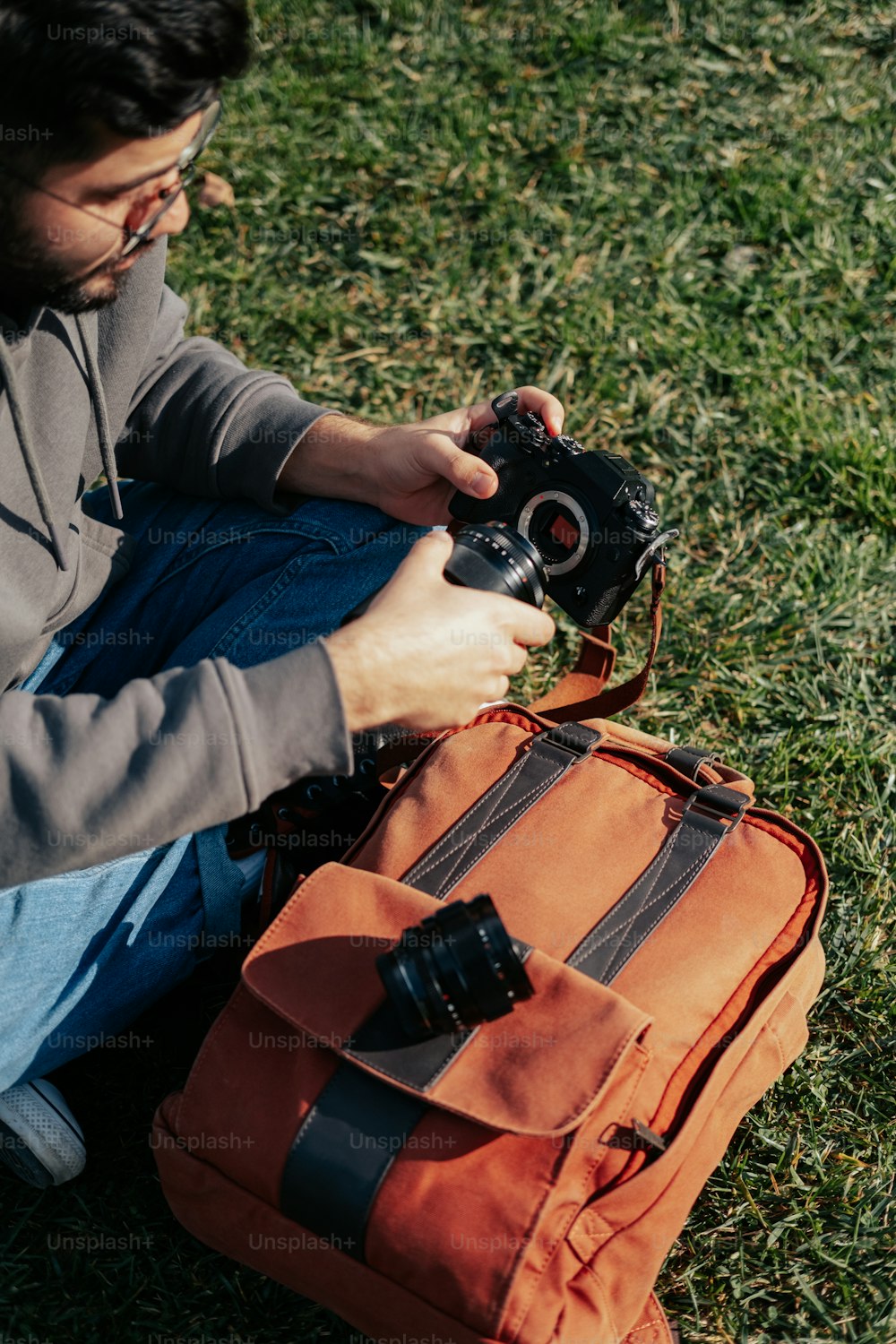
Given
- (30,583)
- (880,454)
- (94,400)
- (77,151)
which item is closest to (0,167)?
(77,151)

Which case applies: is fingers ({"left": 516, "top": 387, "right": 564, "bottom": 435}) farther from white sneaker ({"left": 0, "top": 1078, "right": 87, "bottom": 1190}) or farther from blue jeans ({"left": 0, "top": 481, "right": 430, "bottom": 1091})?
white sneaker ({"left": 0, "top": 1078, "right": 87, "bottom": 1190})

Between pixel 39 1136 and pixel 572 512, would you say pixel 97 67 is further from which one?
pixel 39 1136

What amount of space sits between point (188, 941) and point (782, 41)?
12.4 feet

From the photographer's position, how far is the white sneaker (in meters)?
2.20

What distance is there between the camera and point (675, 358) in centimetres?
365

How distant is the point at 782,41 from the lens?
4227mm

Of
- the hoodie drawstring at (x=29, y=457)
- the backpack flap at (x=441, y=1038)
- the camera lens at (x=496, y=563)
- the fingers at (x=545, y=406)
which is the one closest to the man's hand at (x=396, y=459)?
the fingers at (x=545, y=406)

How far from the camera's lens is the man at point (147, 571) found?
5.84 ft

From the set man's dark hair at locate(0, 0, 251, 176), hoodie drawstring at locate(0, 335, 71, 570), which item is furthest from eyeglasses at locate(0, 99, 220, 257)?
hoodie drawstring at locate(0, 335, 71, 570)

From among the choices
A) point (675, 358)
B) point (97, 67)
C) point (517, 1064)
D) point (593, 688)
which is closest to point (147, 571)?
point (593, 688)

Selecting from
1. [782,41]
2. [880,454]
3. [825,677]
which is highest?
[782,41]

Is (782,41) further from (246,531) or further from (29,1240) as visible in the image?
(29,1240)

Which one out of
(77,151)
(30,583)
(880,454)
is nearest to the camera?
(77,151)

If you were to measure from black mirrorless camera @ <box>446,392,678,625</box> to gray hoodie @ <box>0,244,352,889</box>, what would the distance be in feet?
1.49
